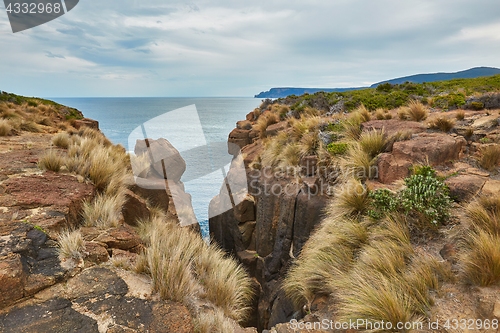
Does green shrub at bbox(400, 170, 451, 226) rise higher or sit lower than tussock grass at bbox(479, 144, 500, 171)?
lower

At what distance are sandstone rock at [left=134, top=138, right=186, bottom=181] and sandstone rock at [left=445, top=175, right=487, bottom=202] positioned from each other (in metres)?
9.18

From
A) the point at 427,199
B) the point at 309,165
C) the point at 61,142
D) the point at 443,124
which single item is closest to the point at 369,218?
the point at 427,199

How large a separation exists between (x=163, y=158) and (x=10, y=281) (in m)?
8.45

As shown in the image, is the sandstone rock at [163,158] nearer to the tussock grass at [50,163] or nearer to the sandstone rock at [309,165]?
the tussock grass at [50,163]

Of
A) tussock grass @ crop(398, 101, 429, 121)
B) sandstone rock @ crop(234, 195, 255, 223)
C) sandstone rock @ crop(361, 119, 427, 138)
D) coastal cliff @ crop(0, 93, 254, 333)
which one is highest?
tussock grass @ crop(398, 101, 429, 121)

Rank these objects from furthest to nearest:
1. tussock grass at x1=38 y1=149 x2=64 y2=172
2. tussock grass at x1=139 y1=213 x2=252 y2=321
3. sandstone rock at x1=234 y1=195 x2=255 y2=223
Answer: sandstone rock at x1=234 y1=195 x2=255 y2=223, tussock grass at x1=38 y1=149 x2=64 y2=172, tussock grass at x1=139 y1=213 x2=252 y2=321

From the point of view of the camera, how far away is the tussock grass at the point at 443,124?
873cm

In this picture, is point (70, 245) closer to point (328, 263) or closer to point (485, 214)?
point (328, 263)

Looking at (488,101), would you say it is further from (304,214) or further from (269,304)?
(269,304)

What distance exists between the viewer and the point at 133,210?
633 centimetres

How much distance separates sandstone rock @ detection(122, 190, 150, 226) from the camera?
611 centimetres

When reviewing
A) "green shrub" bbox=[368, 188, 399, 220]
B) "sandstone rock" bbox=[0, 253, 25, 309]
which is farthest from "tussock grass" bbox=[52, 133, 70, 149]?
"green shrub" bbox=[368, 188, 399, 220]

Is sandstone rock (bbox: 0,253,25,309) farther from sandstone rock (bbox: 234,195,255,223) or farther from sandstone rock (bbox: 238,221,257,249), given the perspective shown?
sandstone rock (bbox: 238,221,257,249)

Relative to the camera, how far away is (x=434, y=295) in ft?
11.2
